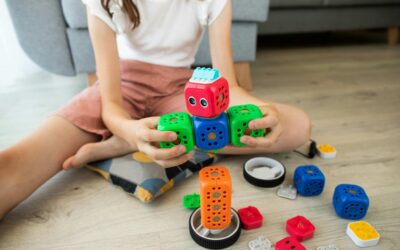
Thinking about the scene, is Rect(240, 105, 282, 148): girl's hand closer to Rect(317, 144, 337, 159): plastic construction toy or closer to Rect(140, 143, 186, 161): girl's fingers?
Rect(140, 143, 186, 161): girl's fingers

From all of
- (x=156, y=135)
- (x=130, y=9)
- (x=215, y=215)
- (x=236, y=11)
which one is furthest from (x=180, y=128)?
(x=236, y=11)

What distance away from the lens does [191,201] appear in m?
0.59

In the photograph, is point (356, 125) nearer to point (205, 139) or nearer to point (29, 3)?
point (205, 139)

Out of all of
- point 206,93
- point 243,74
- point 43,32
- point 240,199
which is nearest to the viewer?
point 206,93

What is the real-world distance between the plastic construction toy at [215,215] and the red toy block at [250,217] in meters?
0.01

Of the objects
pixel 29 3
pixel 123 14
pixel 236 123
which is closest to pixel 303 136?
pixel 236 123

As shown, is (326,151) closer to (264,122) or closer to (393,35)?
(264,122)

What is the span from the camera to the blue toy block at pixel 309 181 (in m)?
0.60

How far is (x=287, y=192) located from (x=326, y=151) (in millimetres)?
189

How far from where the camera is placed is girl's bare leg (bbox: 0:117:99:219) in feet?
1.84

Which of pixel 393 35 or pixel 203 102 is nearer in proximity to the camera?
pixel 203 102

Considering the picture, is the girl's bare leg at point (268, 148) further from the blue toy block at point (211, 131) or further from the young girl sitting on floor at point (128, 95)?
the blue toy block at point (211, 131)

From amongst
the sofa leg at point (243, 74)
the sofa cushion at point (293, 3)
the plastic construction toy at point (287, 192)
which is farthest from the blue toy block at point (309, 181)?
the sofa cushion at point (293, 3)

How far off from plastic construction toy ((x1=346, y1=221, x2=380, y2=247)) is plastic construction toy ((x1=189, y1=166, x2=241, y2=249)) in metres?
Answer: 0.19
